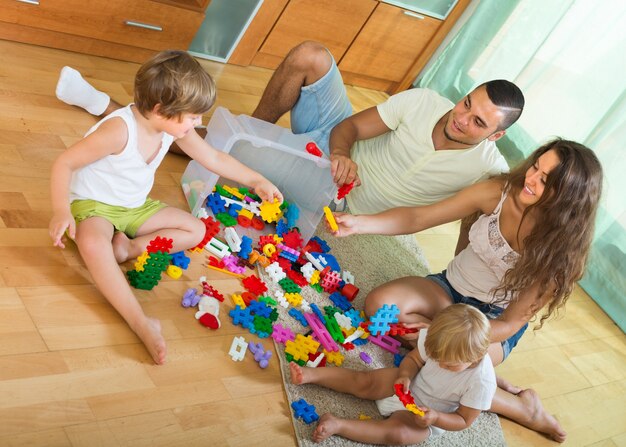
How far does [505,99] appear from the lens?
1.78m

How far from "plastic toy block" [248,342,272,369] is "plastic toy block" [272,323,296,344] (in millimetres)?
68

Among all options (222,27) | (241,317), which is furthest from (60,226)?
(222,27)

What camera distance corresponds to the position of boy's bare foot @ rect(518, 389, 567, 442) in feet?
6.23

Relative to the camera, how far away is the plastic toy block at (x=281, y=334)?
168 cm

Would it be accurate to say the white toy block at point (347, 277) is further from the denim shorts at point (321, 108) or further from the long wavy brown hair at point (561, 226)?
the long wavy brown hair at point (561, 226)

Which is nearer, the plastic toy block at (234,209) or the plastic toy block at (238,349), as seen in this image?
the plastic toy block at (238,349)

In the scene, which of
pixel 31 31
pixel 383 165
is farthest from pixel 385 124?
pixel 31 31

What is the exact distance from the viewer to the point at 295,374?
5.15 feet

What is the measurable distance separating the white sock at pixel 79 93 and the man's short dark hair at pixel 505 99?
3.44 feet

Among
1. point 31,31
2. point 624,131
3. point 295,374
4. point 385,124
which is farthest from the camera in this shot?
point 624,131

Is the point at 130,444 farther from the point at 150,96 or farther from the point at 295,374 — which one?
the point at 150,96

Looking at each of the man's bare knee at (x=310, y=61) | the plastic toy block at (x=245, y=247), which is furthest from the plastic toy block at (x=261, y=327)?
the man's bare knee at (x=310, y=61)

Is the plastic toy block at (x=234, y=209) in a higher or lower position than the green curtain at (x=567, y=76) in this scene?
lower

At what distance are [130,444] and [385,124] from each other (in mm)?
1132
